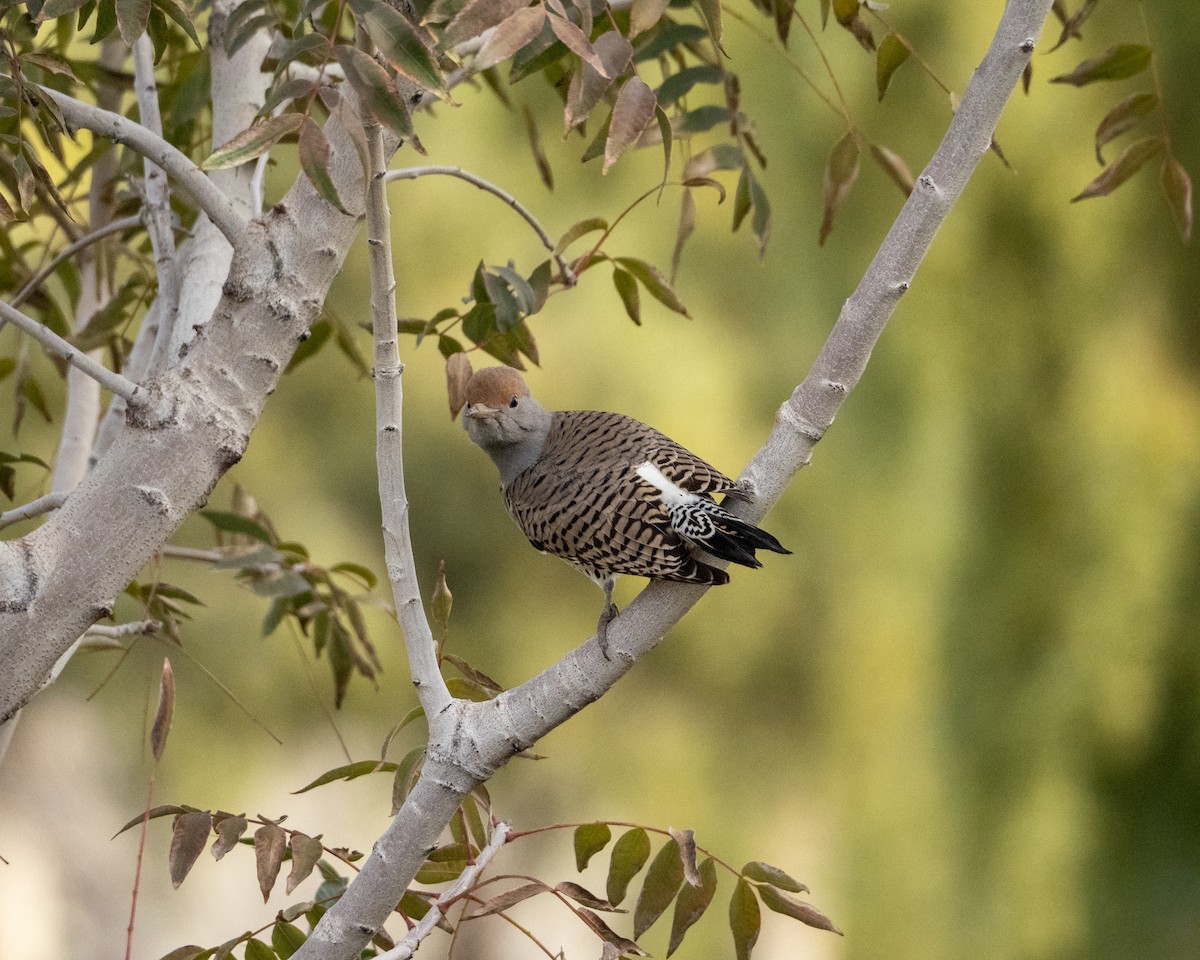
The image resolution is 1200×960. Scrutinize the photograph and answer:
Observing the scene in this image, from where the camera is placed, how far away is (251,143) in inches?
19.5

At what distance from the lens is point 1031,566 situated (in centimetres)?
236

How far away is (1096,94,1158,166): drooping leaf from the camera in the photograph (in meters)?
0.86

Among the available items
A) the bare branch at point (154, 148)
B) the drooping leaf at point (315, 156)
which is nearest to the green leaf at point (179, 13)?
the bare branch at point (154, 148)

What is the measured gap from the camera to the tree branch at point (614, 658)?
0.68 metres

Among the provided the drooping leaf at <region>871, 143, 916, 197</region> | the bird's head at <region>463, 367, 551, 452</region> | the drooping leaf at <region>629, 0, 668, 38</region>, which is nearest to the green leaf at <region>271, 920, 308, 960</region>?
the bird's head at <region>463, 367, 551, 452</region>

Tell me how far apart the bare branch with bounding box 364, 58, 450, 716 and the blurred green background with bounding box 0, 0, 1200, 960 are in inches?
61.3

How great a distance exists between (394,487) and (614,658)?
0.16 meters

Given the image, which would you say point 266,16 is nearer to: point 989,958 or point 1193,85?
point 1193,85

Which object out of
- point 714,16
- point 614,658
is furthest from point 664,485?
point 714,16

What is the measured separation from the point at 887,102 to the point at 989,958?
1.67 m

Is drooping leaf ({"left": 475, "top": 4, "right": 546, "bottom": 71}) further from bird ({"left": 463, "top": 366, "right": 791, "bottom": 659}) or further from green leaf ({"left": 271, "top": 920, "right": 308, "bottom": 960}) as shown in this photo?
green leaf ({"left": 271, "top": 920, "right": 308, "bottom": 960})

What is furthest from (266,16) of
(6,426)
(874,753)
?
(874,753)

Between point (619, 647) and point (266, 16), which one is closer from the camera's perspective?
point (619, 647)

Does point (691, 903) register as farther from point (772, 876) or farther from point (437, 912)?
point (437, 912)
